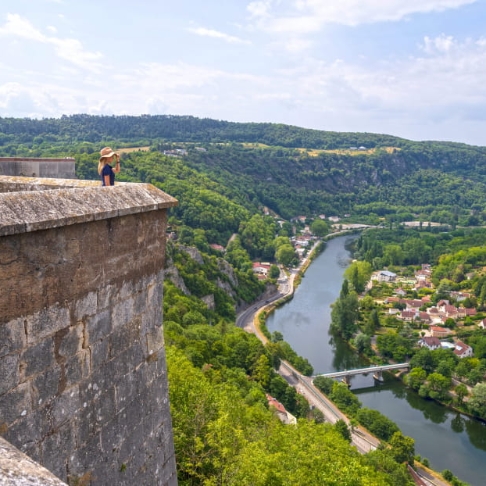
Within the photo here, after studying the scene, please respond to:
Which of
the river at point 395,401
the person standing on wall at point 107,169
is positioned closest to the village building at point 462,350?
the river at point 395,401

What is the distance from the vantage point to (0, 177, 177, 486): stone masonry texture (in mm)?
2994

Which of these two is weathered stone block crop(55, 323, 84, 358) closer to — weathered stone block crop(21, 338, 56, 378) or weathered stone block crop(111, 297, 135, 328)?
weathered stone block crop(21, 338, 56, 378)

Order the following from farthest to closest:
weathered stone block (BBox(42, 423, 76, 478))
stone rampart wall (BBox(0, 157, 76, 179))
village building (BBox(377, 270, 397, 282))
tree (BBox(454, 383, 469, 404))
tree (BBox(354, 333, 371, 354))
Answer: village building (BBox(377, 270, 397, 282)) → tree (BBox(354, 333, 371, 354)) → tree (BBox(454, 383, 469, 404)) → stone rampart wall (BBox(0, 157, 76, 179)) → weathered stone block (BBox(42, 423, 76, 478))

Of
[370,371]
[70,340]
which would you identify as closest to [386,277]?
[370,371]

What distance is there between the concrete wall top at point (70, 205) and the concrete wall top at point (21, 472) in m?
1.24

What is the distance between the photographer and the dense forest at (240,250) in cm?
1107

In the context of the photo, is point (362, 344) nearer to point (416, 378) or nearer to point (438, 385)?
point (416, 378)

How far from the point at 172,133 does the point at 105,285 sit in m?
199

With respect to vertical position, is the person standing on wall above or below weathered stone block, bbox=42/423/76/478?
above

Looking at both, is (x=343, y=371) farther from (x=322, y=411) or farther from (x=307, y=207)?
(x=307, y=207)

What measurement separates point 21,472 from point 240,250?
85430 millimetres

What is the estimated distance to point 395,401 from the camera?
150 feet

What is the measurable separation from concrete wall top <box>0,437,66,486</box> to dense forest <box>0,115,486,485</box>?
763cm

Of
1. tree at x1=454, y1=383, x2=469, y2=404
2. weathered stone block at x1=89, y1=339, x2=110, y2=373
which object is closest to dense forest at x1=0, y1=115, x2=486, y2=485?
weathered stone block at x1=89, y1=339, x2=110, y2=373
